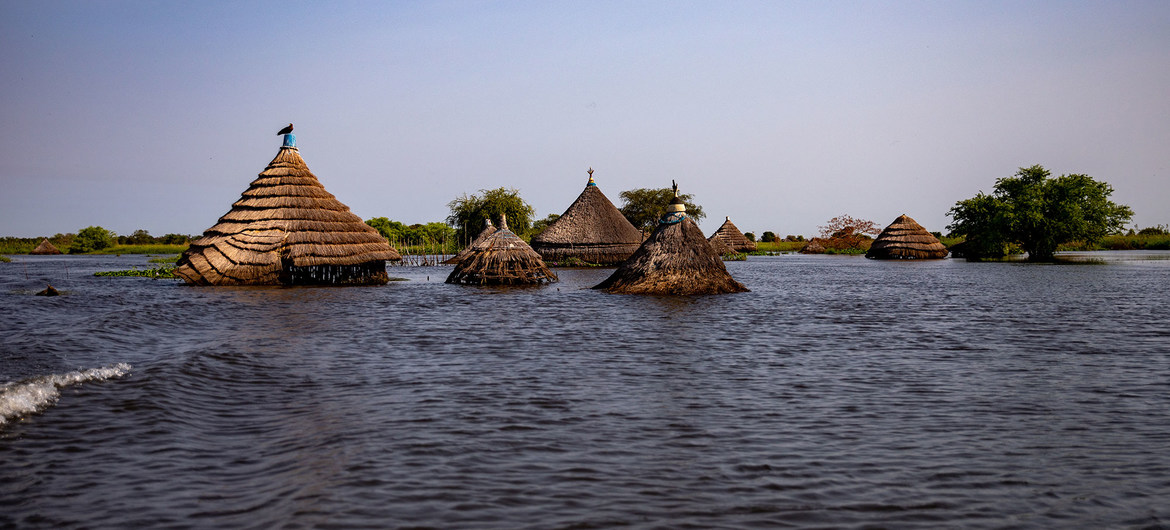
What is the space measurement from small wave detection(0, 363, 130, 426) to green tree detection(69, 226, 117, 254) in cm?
8857

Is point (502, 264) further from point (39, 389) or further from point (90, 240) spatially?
point (90, 240)

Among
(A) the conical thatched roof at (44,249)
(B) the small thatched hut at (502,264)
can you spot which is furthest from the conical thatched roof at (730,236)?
(A) the conical thatched roof at (44,249)

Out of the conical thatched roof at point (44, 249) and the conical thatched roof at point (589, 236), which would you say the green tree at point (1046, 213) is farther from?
the conical thatched roof at point (44, 249)

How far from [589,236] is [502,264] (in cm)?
1812

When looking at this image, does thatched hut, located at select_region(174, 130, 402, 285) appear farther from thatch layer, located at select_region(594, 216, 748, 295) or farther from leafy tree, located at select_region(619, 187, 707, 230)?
leafy tree, located at select_region(619, 187, 707, 230)

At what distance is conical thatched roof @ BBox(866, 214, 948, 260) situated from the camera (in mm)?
56406

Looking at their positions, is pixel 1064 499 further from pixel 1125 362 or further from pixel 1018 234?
pixel 1018 234

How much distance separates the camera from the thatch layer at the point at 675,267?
69.3ft

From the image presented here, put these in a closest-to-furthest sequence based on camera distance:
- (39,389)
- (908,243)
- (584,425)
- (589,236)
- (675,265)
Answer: (584,425)
(39,389)
(675,265)
(589,236)
(908,243)

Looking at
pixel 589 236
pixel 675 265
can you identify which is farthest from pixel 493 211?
pixel 675 265

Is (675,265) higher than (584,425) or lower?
higher

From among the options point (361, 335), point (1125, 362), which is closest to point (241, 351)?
point (361, 335)

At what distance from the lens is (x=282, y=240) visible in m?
24.9

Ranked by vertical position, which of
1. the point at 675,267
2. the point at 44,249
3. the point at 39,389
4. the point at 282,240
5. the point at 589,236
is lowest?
the point at 39,389
